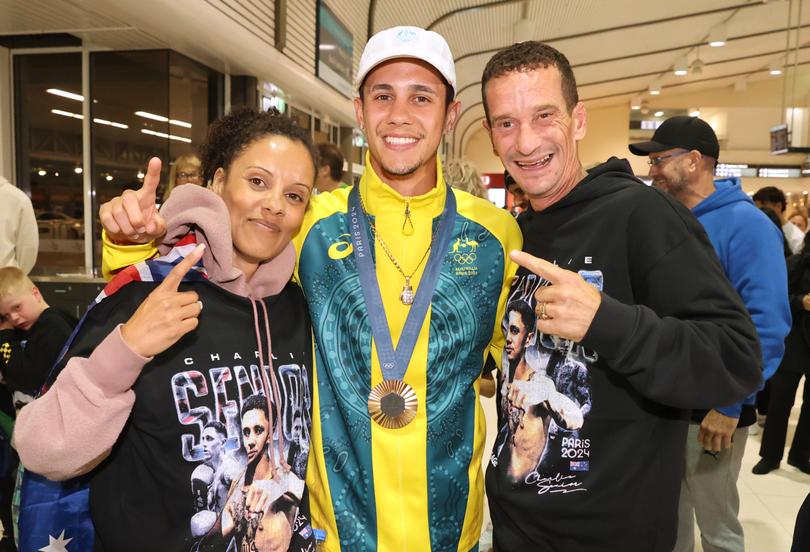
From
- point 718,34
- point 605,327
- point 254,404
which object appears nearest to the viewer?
point 605,327

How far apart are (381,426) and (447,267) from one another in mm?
475

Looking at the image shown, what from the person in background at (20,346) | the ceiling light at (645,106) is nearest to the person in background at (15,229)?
the person in background at (20,346)

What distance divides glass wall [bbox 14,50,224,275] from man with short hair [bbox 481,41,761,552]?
5.12 m

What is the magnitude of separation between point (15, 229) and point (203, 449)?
3560 millimetres

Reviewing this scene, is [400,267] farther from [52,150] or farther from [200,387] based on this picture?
[52,150]

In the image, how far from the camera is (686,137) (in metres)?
3.15

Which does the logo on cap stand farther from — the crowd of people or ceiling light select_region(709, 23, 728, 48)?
ceiling light select_region(709, 23, 728, 48)

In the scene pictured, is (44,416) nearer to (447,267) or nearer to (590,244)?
(447,267)

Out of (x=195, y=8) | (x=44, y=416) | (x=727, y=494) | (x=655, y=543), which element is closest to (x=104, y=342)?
(x=44, y=416)

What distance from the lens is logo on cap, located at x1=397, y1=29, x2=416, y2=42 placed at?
176cm

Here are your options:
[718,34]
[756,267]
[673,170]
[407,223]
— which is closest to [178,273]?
[407,223]

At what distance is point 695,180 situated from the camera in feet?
10.2

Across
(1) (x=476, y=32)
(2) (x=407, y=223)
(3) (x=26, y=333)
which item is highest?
(1) (x=476, y=32)

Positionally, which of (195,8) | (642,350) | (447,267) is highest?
(195,8)
